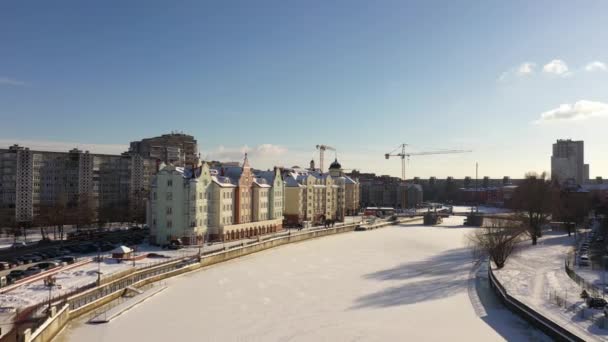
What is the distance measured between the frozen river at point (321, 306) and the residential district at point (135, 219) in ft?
9.99

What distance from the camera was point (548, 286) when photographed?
35.6 meters

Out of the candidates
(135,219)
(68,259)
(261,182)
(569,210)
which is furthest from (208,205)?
(569,210)

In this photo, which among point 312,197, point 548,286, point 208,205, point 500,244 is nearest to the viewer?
point 548,286

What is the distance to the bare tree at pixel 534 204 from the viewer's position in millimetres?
67312

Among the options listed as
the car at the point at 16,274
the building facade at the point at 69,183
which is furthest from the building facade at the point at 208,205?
the building facade at the point at 69,183

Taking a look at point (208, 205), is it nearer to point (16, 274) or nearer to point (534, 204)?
point (16, 274)

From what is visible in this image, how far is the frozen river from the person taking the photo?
82.9 feet

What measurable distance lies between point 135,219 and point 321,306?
193 ft

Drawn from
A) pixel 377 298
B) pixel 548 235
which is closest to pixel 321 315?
pixel 377 298

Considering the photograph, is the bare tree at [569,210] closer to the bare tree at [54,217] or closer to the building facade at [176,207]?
the building facade at [176,207]

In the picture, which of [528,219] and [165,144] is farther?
[165,144]

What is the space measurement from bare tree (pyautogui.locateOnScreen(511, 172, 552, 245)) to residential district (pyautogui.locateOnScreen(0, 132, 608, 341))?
1.55 meters

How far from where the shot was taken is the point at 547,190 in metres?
75.9

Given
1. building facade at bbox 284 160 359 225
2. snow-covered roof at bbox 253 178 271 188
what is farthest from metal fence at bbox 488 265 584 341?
building facade at bbox 284 160 359 225
